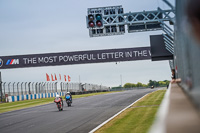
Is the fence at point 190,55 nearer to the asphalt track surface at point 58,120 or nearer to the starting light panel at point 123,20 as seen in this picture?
the asphalt track surface at point 58,120

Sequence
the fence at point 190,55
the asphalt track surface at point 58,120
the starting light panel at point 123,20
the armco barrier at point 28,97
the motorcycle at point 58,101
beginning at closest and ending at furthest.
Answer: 1. the fence at point 190,55
2. the asphalt track surface at point 58,120
3. the motorcycle at point 58,101
4. the starting light panel at point 123,20
5. the armco barrier at point 28,97

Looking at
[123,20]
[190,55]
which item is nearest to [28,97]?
[123,20]

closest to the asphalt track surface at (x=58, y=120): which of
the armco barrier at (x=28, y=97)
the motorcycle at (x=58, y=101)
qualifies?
the motorcycle at (x=58, y=101)

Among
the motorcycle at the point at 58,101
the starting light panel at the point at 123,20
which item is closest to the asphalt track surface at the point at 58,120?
the motorcycle at the point at 58,101

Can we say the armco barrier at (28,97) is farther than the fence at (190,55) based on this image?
Yes

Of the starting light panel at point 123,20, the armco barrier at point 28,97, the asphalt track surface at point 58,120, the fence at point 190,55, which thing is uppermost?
the starting light panel at point 123,20

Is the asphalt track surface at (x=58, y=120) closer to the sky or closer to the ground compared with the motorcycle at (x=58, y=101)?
closer to the ground

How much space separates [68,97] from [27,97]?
2223 cm

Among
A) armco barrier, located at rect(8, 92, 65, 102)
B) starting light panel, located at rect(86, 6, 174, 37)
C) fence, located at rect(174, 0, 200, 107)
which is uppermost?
starting light panel, located at rect(86, 6, 174, 37)

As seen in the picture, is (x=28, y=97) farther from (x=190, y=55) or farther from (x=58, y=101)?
(x=190, y=55)

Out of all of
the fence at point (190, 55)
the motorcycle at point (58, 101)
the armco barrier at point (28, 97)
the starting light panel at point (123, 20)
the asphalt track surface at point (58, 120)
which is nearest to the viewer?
the fence at point (190, 55)

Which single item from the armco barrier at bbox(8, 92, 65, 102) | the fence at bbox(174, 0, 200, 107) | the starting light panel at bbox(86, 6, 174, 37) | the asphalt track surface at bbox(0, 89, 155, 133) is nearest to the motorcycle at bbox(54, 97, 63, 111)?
the asphalt track surface at bbox(0, 89, 155, 133)

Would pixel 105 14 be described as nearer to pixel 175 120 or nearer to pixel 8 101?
pixel 8 101

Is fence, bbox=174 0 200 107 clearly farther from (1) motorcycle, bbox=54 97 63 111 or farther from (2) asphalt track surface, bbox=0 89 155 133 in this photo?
(1) motorcycle, bbox=54 97 63 111
